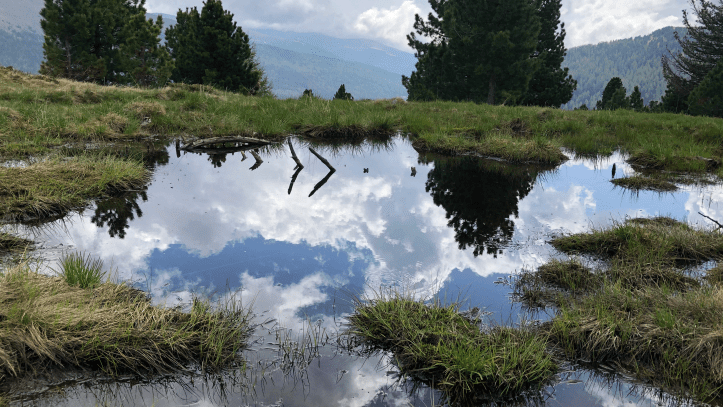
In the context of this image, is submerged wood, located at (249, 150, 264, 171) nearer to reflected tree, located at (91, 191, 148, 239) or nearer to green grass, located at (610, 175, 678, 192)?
reflected tree, located at (91, 191, 148, 239)

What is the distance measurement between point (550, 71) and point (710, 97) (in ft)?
42.1

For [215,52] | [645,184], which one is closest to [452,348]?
[645,184]

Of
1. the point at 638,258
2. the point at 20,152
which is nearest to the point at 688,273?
the point at 638,258

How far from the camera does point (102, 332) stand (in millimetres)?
3945

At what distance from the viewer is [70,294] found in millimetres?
4422

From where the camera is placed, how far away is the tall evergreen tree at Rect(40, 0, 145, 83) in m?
38.8

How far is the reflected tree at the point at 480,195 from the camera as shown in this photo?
298 inches

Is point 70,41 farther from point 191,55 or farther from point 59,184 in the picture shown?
point 59,184

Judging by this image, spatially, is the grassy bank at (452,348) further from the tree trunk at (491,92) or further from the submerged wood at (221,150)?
the tree trunk at (491,92)

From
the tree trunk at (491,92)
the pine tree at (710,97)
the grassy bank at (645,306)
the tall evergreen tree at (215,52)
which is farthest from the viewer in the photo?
the tall evergreen tree at (215,52)

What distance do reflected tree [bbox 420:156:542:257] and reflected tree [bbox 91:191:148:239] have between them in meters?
5.51

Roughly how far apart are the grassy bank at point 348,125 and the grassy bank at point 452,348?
33.0 ft

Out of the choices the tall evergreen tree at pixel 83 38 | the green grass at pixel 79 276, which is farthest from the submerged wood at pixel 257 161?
the tall evergreen tree at pixel 83 38

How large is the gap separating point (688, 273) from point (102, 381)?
22.0 feet
